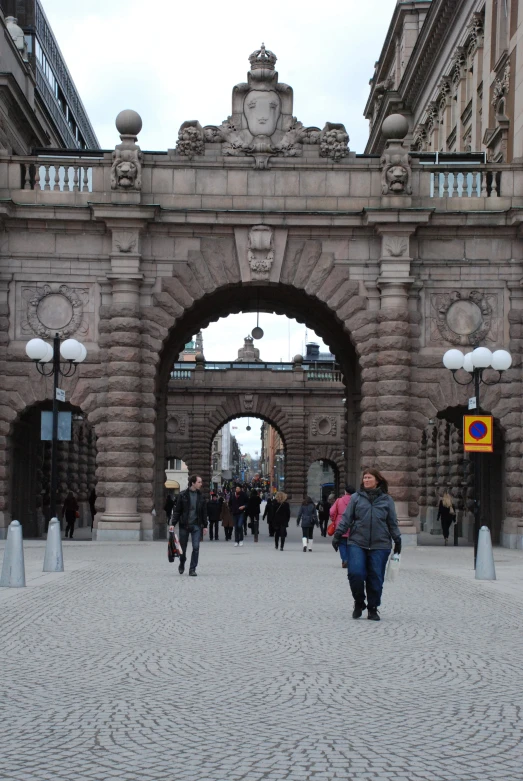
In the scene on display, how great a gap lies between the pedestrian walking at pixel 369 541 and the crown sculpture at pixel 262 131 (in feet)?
64.8

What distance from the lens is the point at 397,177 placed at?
1243 inches

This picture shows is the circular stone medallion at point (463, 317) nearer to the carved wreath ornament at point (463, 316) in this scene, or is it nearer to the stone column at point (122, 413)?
the carved wreath ornament at point (463, 316)

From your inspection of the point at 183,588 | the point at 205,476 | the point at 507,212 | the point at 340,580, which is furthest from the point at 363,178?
the point at 205,476

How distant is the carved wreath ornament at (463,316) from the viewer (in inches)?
1256

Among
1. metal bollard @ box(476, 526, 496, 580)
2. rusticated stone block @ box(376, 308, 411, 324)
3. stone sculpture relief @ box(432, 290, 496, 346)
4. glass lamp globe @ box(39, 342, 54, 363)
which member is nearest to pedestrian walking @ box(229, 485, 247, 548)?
rusticated stone block @ box(376, 308, 411, 324)

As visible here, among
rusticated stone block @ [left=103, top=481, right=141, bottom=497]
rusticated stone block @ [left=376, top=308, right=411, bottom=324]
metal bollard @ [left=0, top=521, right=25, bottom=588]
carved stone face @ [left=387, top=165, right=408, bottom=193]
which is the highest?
carved stone face @ [left=387, top=165, right=408, bottom=193]

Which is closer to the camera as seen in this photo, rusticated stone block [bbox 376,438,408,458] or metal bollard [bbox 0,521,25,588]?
metal bollard [bbox 0,521,25,588]

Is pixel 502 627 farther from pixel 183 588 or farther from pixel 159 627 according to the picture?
pixel 183 588

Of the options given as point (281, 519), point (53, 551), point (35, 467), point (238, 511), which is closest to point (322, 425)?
point (35, 467)

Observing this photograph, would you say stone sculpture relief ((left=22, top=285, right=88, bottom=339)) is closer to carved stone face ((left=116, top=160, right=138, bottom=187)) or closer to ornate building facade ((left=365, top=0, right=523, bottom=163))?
carved stone face ((left=116, top=160, right=138, bottom=187))

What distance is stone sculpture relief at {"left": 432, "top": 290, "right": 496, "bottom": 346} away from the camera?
105 ft

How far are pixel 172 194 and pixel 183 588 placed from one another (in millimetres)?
17199

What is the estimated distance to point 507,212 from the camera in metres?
31.6

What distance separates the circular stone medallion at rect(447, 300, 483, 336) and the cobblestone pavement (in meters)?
15.5
